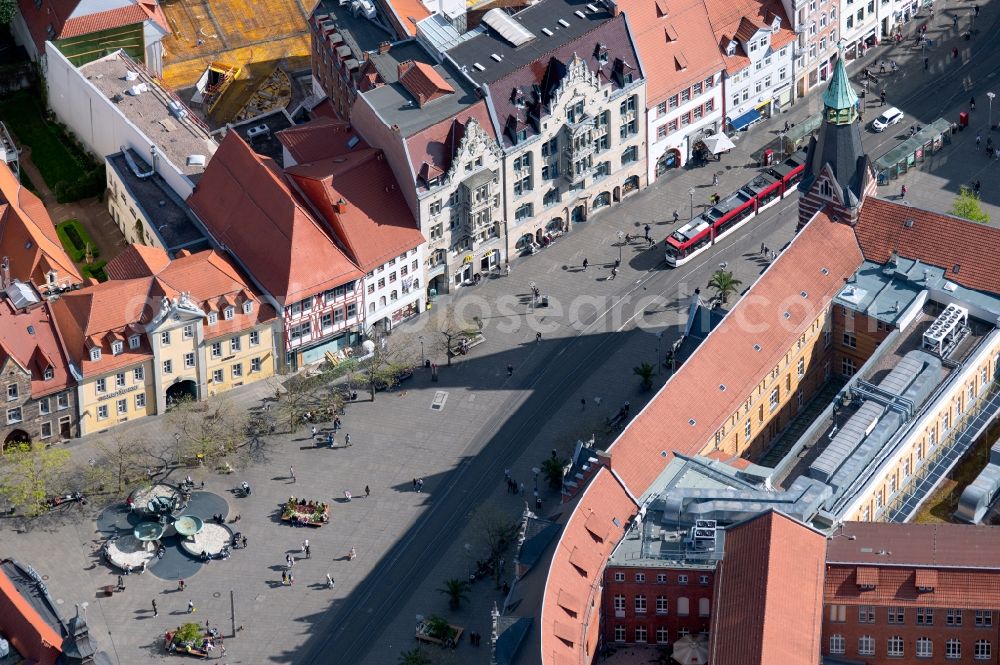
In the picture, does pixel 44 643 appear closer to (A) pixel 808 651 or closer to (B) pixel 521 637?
(B) pixel 521 637

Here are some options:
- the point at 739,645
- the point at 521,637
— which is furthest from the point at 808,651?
the point at 521,637

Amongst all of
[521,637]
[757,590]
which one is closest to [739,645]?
[757,590]

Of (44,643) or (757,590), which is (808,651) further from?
(44,643)

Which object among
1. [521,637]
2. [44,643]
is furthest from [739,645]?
[44,643]

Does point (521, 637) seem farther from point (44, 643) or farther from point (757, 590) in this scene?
point (44, 643)
